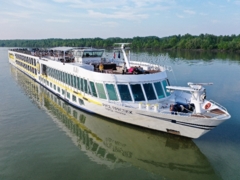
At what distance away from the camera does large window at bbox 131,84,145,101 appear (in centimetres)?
1500

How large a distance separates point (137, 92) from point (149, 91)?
33.8 inches

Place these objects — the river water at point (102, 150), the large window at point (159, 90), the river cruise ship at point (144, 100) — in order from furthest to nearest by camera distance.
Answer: the large window at point (159, 90) < the river cruise ship at point (144, 100) < the river water at point (102, 150)

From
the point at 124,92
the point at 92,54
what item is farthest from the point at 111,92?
the point at 92,54

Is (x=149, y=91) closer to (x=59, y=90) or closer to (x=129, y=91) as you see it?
(x=129, y=91)

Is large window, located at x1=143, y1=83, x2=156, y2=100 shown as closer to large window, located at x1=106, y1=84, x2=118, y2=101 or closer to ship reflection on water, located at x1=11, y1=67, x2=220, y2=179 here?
large window, located at x1=106, y1=84, x2=118, y2=101

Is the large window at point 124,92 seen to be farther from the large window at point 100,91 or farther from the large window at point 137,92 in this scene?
the large window at point 100,91

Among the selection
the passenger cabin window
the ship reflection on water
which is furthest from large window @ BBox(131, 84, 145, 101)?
the passenger cabin window

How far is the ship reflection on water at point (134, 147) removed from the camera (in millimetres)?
11086

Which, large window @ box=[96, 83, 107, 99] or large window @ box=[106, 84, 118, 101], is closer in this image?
large window @ box=[106, 84, 118, 101]

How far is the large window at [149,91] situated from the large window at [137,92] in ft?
1.18

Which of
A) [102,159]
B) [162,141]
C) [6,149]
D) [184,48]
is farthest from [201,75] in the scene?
[184,48]

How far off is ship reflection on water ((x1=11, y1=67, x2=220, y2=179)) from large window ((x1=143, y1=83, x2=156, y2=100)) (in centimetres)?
220

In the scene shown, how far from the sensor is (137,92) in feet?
49.4

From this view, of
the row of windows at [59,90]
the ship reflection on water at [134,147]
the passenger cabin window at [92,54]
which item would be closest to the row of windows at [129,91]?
the ship reflection on water at [134,147]
